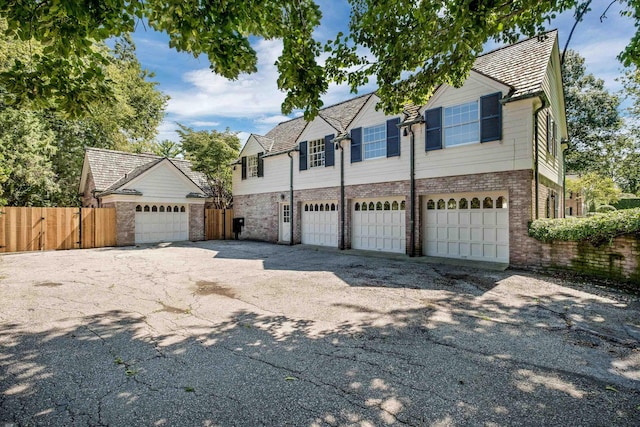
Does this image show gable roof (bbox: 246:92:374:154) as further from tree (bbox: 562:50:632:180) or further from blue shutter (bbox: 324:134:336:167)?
tree (bbox: 562:50:632:180)

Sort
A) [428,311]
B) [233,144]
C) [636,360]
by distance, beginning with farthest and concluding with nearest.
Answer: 1. [233,144]
2. [428,311]
3. [636,360]

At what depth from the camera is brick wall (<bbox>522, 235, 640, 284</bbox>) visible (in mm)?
7406

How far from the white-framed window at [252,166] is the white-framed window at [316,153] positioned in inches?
185

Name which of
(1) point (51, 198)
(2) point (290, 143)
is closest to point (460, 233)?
(2) point (290, 143)

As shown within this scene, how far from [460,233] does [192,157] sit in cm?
1779

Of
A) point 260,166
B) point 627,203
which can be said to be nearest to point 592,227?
point 260,166

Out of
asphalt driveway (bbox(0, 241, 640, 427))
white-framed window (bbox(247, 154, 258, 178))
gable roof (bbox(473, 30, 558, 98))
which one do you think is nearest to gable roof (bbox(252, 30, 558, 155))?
gable roof (bbox(473, 30, 558, 98))

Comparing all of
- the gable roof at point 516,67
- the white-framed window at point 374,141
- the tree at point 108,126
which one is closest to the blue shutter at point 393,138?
the white-framed window at point 374,141

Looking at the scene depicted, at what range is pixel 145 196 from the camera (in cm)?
1758

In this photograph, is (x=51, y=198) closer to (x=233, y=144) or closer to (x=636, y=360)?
(x=233, y=144)

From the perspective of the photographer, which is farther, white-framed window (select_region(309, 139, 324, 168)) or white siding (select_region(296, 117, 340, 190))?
white-framed window (select_region(309, 139, 324, 168))

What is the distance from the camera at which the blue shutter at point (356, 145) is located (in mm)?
14008

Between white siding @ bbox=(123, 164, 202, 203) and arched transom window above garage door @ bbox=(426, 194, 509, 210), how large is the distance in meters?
14.6

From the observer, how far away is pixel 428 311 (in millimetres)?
5723
